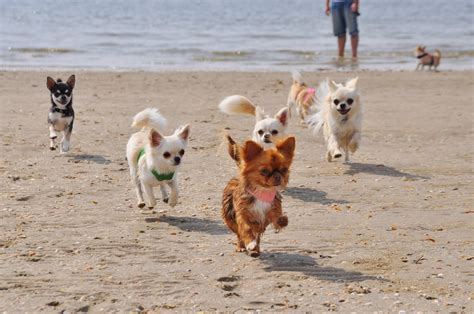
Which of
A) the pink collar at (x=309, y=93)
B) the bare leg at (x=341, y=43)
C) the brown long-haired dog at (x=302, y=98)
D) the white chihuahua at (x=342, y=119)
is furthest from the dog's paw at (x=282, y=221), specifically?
the bare leg at (x=341, y=43)

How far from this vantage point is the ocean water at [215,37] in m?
21.3

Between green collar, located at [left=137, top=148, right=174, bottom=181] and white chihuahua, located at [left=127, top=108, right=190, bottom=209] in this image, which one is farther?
green collar, located at [left=137, top=148, right=174, bottom=181]

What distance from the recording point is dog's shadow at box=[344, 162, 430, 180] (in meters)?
9.38

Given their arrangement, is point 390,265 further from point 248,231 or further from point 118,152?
point 118,152

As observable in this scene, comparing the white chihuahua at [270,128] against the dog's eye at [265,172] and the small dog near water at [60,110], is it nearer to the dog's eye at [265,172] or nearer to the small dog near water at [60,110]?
the small dog near water at [60,110]

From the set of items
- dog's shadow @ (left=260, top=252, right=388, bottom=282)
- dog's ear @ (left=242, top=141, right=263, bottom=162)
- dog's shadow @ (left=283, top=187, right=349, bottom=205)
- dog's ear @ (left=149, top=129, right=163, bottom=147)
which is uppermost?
dog's ear @ (left=242, top=141, right=263, bottom=162)

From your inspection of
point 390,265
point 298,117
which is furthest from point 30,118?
point 390,265

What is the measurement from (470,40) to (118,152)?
788 inches

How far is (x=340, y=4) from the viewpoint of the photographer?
66.1 ft

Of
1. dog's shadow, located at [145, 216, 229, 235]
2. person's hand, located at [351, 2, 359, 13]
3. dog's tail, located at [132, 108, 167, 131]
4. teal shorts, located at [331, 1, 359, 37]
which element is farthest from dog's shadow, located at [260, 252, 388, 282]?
teal shorts, located at [331, 1, 359, 37]

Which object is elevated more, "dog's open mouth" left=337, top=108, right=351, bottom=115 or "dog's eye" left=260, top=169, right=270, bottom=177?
"dog's eye" left=260, top=169, right=270, bottom=177

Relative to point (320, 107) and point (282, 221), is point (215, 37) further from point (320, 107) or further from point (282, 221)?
point (282, 221)

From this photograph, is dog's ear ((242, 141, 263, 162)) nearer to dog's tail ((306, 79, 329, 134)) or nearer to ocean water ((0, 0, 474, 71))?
dog's tail ((306, 79, 329, 134))

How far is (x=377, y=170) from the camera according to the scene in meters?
9.66
